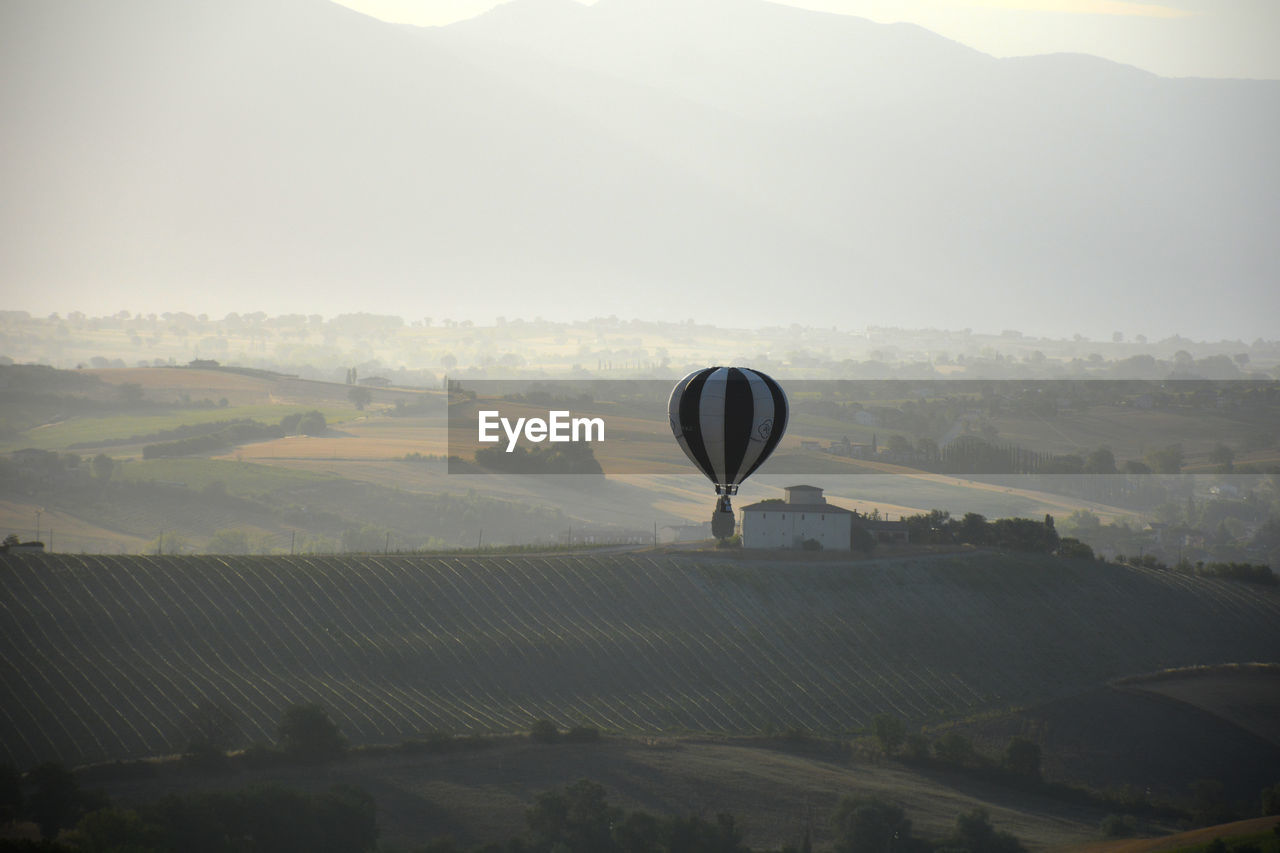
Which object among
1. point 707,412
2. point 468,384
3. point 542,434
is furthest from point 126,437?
point 707,412

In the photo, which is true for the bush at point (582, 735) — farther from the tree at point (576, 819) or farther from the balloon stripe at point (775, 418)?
the balloon stripe at point (775, 418)

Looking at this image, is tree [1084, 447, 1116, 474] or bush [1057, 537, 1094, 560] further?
tree [1084, 447, 1116, 474]

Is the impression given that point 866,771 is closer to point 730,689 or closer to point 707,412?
point 730,689

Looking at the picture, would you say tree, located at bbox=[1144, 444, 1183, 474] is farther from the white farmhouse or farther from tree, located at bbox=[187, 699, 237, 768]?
tree, located at bbox=[187, 699, 237, 768]

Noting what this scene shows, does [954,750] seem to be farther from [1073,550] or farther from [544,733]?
[1073,550]

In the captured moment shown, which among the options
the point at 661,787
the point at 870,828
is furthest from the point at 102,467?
the point at 870,828

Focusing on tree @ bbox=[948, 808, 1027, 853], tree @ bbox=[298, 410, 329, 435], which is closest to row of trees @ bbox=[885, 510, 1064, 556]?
tree @ bbox=[948, 808, 1027, 853]
